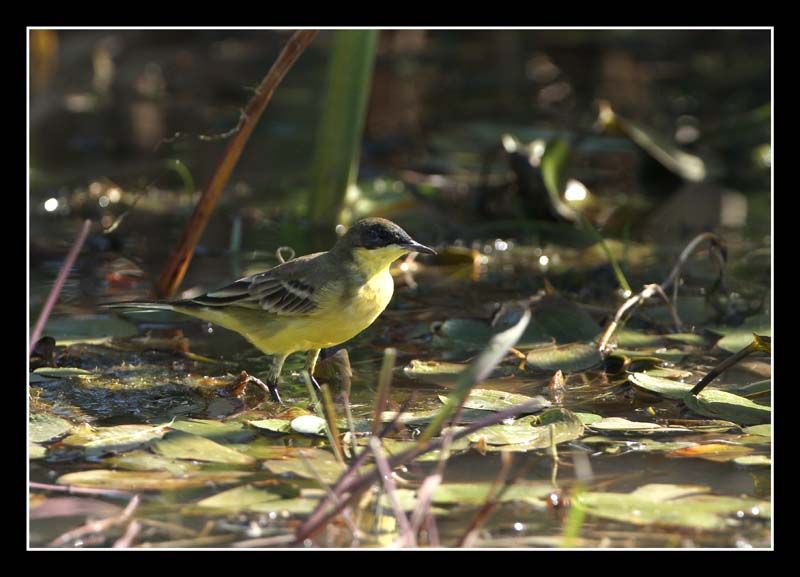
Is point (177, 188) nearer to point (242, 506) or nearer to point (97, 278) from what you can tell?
point (97, 278)

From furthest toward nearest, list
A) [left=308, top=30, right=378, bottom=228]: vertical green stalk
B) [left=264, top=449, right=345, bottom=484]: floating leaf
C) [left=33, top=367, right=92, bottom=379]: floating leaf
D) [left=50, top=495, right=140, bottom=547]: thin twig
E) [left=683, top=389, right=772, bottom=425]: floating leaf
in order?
[left=308, top=30, right=378, bottom=228]: vertical green stalk
[left=33, top=367, right=92, bottom=379]: floating leaf
[left=683, top=389, right=772, bottom=425]: floating leaf
[left=264, top=449, right=345, bottom=484]: floating leaf
[left=50, top=495, right=140, bottom=547]: thin twig

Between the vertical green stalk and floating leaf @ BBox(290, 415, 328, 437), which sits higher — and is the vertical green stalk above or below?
above

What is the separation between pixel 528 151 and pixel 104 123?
216 inches

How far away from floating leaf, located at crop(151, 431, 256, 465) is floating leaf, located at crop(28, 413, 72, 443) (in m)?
0.47

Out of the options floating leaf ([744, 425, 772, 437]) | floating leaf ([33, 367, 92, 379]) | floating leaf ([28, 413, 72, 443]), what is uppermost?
floating leaf ([33, 367, 92, 379])

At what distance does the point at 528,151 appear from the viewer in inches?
372

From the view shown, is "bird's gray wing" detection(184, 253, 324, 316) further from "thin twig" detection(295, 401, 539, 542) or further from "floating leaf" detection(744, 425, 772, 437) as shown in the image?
"floating leaf" detection(744, 425, 772, 437)

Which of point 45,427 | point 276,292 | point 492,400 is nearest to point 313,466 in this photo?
point 492,400

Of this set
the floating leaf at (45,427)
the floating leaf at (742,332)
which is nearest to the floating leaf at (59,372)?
the floating leaf at (45,427)

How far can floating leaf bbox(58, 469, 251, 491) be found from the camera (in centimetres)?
486

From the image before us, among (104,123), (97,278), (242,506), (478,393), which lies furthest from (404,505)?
(104,123)

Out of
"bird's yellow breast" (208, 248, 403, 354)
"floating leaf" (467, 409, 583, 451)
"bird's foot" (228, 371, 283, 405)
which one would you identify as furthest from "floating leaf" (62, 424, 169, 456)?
"floating leaf" (467, 409, 583, 451)

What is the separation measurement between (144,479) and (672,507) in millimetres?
2059

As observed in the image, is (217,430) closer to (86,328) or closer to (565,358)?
(86,328)
